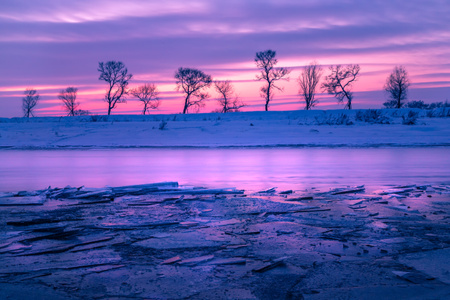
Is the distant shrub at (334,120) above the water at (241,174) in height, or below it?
above

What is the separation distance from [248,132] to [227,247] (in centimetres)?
1960

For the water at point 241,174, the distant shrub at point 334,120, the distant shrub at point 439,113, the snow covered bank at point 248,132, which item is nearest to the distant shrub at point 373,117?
the snow covered bank at point 248,132

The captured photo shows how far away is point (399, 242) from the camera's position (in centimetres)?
406

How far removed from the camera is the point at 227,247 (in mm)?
3900

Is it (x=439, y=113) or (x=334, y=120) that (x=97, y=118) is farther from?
(x=439, y=113)

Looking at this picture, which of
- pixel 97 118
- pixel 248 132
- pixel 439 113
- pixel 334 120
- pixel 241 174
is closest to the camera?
pixel 241 174

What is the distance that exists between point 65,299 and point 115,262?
72 centimetres

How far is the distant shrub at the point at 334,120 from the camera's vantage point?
82.8ft

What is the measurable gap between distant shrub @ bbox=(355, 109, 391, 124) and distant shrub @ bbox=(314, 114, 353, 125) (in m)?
0.97

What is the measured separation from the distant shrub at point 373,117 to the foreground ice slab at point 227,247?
1959 cm

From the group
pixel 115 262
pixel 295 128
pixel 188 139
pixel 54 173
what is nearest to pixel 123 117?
pixel 188 139

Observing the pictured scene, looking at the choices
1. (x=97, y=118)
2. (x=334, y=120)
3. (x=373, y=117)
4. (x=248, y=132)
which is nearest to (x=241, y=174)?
(x=248, y=132)

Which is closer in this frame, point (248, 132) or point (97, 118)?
point (248, 132)

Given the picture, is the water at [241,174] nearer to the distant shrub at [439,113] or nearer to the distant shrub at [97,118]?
the distant shrub at [439,113]
